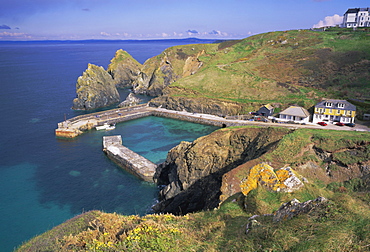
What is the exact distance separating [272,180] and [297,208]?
5.28 m

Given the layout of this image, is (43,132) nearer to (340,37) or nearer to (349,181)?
(349,181)

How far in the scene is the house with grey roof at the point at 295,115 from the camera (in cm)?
6700

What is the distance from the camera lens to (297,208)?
1198cm

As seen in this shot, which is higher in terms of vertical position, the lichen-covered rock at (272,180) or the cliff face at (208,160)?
the lichen-covered rock at (272,180)

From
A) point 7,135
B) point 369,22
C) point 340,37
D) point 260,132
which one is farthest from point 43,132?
point 369,22

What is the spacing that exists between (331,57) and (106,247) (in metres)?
107

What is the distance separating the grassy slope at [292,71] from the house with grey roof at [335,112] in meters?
7.76

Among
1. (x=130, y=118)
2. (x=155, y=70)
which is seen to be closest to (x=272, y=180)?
(x=130, y=118)

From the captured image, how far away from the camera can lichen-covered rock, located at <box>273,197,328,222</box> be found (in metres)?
11.7

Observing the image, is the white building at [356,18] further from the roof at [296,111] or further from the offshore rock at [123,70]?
the offshore rock at [123,70]

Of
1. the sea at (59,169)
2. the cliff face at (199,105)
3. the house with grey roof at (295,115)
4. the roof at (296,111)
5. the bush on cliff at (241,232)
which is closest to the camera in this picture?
the bush on cliff at (241,232)

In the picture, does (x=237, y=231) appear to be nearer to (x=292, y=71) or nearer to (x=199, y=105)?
(x=199, y=105)

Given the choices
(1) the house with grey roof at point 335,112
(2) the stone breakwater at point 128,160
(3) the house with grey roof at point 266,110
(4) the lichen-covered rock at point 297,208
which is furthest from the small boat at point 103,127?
(4) the lichen-covered rock at point 297,208

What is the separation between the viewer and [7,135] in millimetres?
66875
